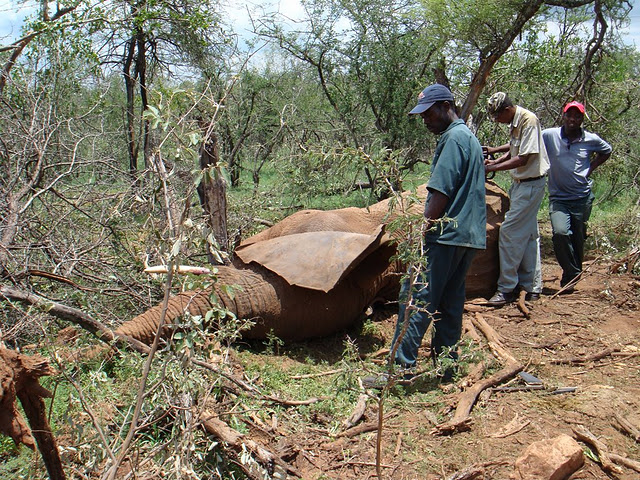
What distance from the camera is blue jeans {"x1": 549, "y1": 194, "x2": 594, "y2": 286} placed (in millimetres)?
6746

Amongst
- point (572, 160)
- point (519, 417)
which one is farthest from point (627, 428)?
point (572, 160)

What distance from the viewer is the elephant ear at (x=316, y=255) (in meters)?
5.14

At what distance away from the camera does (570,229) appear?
6.79m

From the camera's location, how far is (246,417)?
376 cm

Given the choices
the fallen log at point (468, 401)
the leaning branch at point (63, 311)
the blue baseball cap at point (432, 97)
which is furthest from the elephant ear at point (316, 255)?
the leaning branch at point (63, 311)

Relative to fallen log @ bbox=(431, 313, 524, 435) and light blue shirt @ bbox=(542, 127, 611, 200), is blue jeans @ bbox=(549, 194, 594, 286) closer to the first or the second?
light blue shirt @ bbox=(542, 127, 611, 200)

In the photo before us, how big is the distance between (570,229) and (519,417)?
3.28 metres

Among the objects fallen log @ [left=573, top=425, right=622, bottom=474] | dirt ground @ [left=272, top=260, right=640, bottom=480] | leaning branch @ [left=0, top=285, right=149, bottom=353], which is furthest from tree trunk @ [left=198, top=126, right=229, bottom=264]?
fallen log @ [left=573, top=425, right=622, bottom=474]

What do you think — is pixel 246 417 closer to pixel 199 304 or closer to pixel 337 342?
pixel 199 304

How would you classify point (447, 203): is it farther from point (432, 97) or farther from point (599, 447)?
point (599, 447)

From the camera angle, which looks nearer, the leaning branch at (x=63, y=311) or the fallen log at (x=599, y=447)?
the leaning branch at (x=63, y=311)

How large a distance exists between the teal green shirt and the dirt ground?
1.10 m

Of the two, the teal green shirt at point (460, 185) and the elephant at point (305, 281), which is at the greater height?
the teal green shirt at point (460, 185)

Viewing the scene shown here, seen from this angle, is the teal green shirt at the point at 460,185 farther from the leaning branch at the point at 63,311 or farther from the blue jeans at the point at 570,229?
the blue jeans at the point at 570,229
